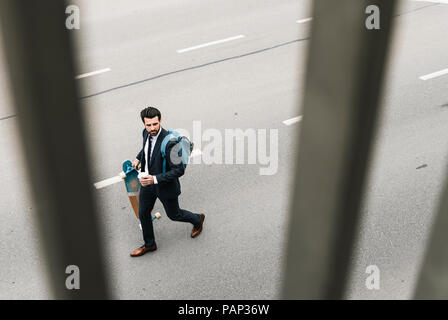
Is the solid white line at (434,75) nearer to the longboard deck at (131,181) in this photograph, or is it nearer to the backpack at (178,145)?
the backpack at (178,145)

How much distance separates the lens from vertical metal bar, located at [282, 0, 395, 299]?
55 centimetres

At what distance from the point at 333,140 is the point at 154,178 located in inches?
154

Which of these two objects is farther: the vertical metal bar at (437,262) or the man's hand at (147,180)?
the man's hand at (147,180)

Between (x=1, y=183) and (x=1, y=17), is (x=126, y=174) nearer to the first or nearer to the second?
(x=1, y=183)

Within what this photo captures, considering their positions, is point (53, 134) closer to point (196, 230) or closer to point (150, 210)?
point (150, 210)

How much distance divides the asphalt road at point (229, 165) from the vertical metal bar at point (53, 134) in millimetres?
114

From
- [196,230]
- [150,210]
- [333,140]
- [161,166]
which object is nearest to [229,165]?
[196,230]

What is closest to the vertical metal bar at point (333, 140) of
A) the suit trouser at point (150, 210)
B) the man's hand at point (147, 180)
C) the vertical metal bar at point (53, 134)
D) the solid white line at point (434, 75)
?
the vertical metal bar at point (53, 134)

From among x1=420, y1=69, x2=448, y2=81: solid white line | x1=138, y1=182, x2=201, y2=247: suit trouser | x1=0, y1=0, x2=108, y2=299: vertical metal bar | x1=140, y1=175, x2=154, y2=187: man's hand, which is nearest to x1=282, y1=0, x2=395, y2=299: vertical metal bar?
x1=0, y1=0, x2=108, y2=299: vertical metal bar

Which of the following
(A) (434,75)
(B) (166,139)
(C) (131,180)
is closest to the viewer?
(B) (166,139)

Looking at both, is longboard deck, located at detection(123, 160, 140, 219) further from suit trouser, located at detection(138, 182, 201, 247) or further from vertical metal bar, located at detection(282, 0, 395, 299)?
vertical metal bar, located at detection(282, 0, 395, 299)

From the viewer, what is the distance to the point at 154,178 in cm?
443

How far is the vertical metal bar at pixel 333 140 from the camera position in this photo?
1.79 feet
